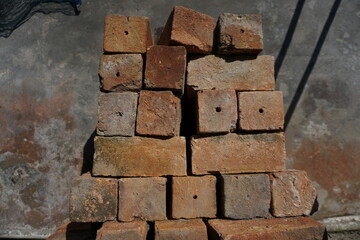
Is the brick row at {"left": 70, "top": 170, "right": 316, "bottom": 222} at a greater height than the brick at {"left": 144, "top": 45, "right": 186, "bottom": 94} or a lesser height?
lesser

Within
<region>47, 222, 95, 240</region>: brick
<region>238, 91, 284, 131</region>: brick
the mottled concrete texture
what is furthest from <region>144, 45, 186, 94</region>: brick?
the mottled concrete texture

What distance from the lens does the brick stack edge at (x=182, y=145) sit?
3.07 meters

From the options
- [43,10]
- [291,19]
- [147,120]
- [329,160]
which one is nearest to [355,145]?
[329,160]

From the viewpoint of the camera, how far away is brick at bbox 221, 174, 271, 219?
10.2ft

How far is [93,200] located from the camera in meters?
3.01

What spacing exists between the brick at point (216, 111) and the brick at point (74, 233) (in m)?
1.83

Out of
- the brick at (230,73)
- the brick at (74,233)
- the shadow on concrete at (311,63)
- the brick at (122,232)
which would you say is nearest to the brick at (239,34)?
the brick at (230,73)

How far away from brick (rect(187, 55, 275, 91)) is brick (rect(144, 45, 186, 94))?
0.17m

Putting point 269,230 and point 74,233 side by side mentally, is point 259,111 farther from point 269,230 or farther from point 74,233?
point 74,233

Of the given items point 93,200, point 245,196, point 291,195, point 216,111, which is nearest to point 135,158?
point 93,200

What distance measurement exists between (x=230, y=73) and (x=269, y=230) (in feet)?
5.60

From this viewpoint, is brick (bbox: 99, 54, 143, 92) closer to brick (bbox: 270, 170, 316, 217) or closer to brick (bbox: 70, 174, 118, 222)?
brick (bbox: 70, 174, 118, 222)

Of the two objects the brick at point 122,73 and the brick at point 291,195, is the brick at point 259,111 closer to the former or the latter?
the brick at point 291,195

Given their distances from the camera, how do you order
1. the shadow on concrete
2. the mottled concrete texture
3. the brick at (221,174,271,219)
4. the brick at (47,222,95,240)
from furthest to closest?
the shadow on concrete < the mottled concrete texture < the brick at (47,222,95,240) < the brick at (221,174,271,219)
